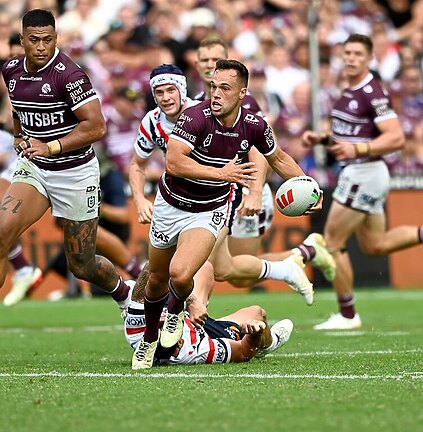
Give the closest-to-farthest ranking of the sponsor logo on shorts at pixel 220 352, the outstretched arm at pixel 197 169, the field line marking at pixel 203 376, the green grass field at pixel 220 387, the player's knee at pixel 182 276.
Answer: the green grass field at pixel 220 387 < the field line marking at pixel 203 376 < the outstretched arm at pixel 197 169 < the player's knee at pixel 182 276 < the sponsor logo on shorts at pixel 220 352

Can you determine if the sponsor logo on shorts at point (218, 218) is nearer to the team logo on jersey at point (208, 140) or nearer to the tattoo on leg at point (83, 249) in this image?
the team logo on jersey at point (208, 140)

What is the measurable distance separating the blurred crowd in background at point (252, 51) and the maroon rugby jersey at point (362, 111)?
466 centimetres

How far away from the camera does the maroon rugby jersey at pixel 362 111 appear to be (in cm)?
1239

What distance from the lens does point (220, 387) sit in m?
7.10

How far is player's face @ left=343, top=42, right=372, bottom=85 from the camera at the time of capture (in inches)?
493

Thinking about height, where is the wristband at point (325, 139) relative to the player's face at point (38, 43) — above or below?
below

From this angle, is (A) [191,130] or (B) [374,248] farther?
(B) [374,248]

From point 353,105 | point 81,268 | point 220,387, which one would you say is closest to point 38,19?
point 81,268

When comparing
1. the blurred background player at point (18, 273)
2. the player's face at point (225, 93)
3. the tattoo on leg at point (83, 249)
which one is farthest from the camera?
the blurred background player at point (18, 273)

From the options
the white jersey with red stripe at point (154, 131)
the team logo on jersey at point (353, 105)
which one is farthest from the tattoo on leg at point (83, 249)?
the team logo on jersey at point (353, 105)

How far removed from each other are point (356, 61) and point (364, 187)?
4.31ft

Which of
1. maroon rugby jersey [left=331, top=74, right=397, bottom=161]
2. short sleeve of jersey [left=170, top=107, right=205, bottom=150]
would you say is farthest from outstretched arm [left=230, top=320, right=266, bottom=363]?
maroon rugby jersey [left=331, top=74, right=397, bottom=161]

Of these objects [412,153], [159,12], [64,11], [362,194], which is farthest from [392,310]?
[64,11]

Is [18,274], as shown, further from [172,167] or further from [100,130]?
[172,167]
